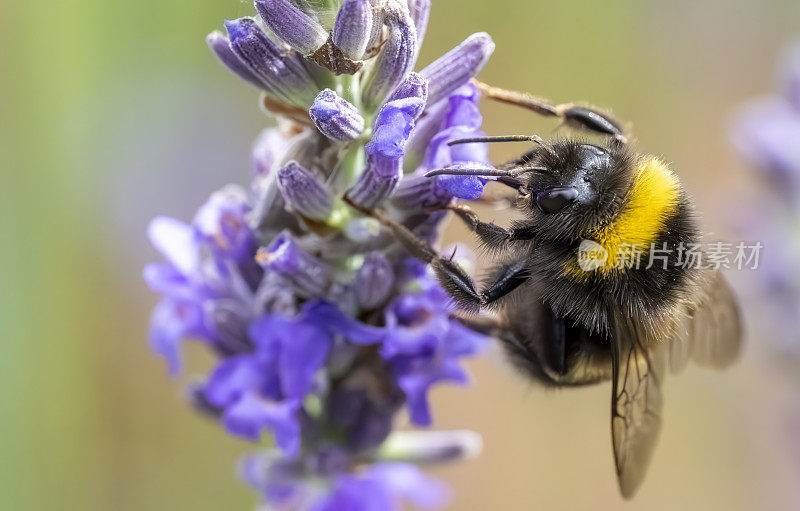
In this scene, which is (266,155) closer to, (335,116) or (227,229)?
(227,229)

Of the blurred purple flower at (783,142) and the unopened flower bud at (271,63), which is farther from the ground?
the blurred purple flower at (783,142)

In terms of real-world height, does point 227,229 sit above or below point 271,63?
below

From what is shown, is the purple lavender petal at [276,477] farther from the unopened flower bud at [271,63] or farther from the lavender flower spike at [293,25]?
the lavender flower spike at [293,25]

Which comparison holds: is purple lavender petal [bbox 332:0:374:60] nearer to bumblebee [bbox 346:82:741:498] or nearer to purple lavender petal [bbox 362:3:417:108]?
purple lavender petal [bbox 362:3:417:108]

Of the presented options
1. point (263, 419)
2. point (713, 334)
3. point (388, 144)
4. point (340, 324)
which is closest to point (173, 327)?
point (263, 419)

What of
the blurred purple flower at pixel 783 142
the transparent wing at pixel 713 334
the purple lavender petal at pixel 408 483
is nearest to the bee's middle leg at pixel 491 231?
the transparent wing at pixel 713 334

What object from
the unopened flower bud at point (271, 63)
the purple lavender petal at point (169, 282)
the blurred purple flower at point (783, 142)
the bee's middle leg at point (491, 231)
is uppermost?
the blurred purple flower at point (783, 142)

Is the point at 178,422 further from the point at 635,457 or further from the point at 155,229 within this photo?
the point at 635,457
